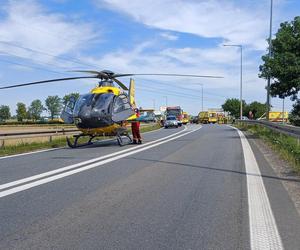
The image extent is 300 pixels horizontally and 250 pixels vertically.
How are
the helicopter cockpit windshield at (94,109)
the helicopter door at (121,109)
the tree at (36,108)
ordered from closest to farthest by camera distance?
the helicopter cockpit windshield at (94,109) < the helicopter door at (121,109) < the tree at (36,108)

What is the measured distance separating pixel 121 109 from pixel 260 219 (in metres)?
13.6

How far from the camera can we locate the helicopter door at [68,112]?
61.4ft

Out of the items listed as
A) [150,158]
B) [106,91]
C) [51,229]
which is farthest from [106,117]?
[51,229]

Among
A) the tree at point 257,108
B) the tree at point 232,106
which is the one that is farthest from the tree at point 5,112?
the tree at point 257,108

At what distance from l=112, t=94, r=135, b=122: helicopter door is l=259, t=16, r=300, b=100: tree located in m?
8.31

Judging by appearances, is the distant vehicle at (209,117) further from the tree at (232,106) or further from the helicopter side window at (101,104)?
the helicopter side window at (101,104)

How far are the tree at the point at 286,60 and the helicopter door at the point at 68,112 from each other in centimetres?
1076

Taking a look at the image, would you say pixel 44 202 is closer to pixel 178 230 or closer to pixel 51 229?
pixel 51 229

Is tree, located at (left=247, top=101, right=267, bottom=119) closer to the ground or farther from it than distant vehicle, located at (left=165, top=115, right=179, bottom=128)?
farther from it

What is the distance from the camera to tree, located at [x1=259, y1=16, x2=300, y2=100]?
74.0ft

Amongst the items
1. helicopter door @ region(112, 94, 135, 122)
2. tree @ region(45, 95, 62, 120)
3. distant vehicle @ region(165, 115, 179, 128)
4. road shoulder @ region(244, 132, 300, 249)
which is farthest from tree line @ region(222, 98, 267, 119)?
road shoulder @ region(244, 132, 300, 249)

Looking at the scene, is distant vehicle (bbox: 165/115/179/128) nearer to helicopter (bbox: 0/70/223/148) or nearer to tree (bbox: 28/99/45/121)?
helicopter (bbox: 0/70/223/148)

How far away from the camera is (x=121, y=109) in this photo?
19109mm

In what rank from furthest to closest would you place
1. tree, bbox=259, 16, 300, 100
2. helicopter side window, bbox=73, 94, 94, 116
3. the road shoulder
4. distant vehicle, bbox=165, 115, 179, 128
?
distant vehicle, bbox=165, 115, 179, 128, tree, bbox=259, 16, 300, 100, helicopter side window, bbox=73, 94, 94, 116, the road shoulder
